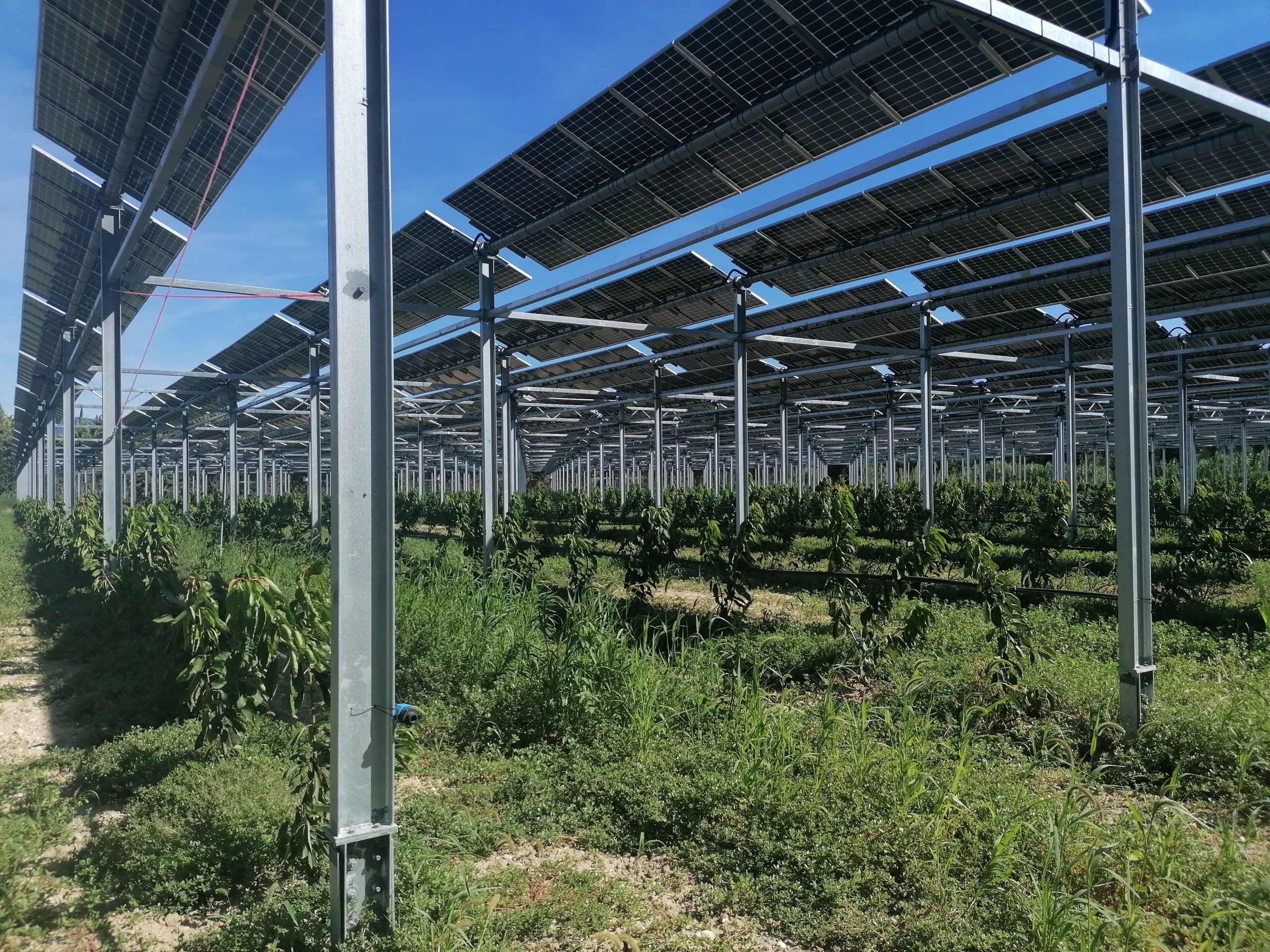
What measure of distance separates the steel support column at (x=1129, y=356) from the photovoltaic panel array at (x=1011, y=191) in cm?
209

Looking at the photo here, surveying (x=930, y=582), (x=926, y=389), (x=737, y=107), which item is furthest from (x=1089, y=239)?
(x=737, y=107)

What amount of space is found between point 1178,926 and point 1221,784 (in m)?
1.60

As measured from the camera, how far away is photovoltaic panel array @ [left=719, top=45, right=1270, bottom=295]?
6930mm

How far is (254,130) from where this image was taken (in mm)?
7023

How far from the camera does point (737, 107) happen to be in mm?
7051

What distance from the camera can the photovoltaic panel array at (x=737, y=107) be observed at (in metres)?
5.98

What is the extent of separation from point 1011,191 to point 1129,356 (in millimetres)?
4310

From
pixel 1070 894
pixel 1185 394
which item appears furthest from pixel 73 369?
pixel 1185 394

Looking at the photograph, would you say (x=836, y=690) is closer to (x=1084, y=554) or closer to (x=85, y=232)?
(x=1084, y=554)

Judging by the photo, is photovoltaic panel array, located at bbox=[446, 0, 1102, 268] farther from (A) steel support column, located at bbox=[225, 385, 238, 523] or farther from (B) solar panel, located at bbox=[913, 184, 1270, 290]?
(A) steel support column, located at bbox=[225, 385, 238, 523]

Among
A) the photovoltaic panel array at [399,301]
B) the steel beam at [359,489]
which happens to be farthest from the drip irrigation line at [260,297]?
the steel beam at [359,489]

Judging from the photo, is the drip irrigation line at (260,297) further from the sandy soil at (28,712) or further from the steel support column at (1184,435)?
the steel support column at (1184,435)

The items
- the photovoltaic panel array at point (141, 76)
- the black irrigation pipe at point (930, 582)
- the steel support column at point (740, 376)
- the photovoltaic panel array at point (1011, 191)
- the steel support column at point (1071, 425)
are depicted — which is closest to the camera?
the photovoltaic panel array at point (141, 76)

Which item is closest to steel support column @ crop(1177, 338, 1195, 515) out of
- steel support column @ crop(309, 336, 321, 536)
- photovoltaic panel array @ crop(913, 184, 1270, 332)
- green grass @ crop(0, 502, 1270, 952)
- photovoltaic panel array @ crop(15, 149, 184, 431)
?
photovoltaic panel array @ crop(913, 184, 1270, 332)
